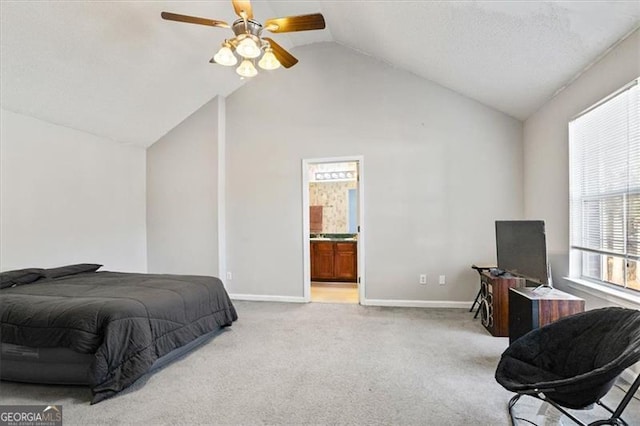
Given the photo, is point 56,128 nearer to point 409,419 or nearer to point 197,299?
point 197,299

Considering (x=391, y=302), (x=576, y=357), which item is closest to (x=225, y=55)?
(x=576, y=357)

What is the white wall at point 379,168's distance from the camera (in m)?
4.44

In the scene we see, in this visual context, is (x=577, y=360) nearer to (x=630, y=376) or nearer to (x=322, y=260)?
(x=630, y=376)

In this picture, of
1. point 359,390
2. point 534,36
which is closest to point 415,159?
point 534,36

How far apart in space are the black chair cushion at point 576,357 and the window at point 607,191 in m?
0.89

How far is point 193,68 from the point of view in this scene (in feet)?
14.3

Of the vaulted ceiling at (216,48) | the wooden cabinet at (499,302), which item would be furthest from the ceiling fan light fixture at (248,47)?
the wooden cabinet at (499,302)

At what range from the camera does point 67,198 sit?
4.12 meters

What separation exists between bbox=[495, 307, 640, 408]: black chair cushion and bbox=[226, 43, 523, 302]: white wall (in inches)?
100

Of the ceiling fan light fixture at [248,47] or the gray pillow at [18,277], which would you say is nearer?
the ceiling fan light fixture at [248,47]

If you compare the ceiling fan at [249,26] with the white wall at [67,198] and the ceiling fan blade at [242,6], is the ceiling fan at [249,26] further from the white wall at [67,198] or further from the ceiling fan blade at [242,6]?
the white wall at [67,198]

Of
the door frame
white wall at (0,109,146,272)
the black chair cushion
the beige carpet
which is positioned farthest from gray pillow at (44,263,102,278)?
the black chair cushion

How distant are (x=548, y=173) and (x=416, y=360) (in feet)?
8.32

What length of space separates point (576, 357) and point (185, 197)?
502 cm
